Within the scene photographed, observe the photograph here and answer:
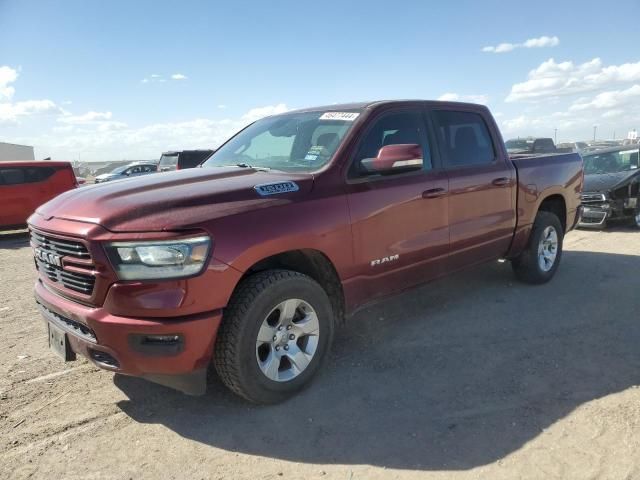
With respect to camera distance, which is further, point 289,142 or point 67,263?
point 289,142

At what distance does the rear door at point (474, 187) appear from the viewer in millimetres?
4262

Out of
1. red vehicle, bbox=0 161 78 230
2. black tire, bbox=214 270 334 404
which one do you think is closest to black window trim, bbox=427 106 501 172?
black tire, bbox=214 270 334 404

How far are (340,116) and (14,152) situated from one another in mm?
61925

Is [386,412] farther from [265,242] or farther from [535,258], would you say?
[535,258]

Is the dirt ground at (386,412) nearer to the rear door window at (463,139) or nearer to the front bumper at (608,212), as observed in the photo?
the rear door window at (463,139)

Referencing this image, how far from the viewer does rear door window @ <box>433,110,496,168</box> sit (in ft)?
14.1

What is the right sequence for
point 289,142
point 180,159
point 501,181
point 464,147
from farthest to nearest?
point 180,159, point 501,181, point 464,147, point 289,142

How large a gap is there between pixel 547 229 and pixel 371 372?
316 cm

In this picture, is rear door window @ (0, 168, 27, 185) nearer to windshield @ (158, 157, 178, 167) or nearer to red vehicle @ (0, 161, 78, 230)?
red vehicle @ (0, 161, 78, 230)

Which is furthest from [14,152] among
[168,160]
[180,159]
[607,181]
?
[607,181]

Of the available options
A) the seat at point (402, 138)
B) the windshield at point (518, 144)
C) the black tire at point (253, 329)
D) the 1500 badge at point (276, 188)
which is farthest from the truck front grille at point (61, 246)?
the windshield at point (518, 144)

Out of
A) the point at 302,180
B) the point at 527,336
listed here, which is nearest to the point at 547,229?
the point at 527,336

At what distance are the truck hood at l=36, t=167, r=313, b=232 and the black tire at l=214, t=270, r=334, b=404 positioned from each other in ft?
1.54

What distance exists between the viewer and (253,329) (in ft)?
9.46
